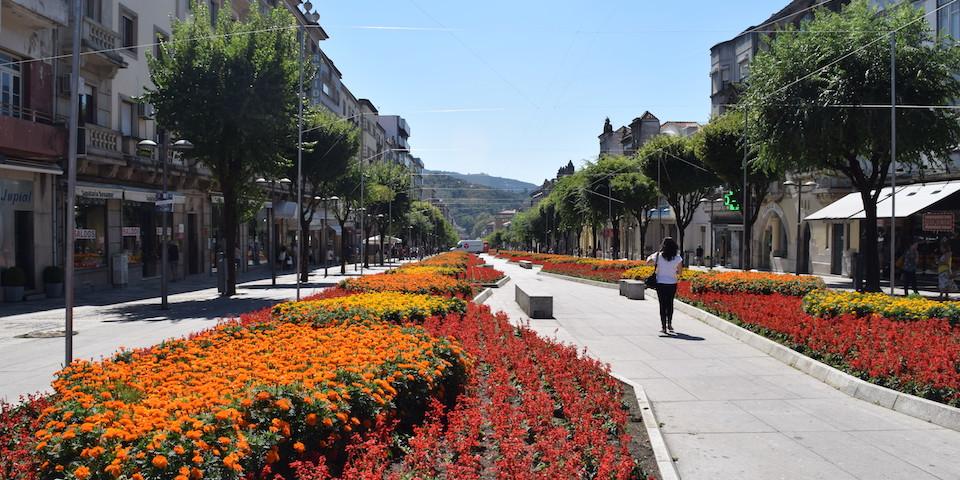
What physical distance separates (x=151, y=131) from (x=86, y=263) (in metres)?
8.01

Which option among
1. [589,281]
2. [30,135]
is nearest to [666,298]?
[589,281]

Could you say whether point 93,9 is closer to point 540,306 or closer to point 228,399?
point 540,306

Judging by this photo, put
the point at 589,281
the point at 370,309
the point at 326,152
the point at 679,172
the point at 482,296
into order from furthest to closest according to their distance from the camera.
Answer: the point at 679,172 < the point at 326,152 < the point at 589,281 < the point at 482,296 < the point at 370,309

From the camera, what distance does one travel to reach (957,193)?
3017 centimetres

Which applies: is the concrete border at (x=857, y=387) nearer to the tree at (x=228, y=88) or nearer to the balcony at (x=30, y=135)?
the tree at (x=228, y=88)

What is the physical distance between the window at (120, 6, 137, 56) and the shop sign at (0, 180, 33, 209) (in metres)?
8.83

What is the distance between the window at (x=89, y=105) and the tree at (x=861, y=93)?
23935 mm

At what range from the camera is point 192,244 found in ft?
127

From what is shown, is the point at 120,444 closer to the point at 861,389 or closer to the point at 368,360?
the point at 368,360

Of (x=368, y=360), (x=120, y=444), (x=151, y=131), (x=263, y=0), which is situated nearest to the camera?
(x=120, y=444)

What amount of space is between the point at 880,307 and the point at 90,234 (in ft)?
85.4

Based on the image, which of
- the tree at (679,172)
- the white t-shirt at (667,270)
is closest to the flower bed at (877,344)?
the white t-shirt at (667,270)

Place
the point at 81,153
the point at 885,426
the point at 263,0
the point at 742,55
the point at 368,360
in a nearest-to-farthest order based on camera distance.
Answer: the point at 368,360, the point at 885,426, the point at 81,153, the point at 263,0, the point at 742,55

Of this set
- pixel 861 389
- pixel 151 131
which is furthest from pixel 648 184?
pixel 861 389
